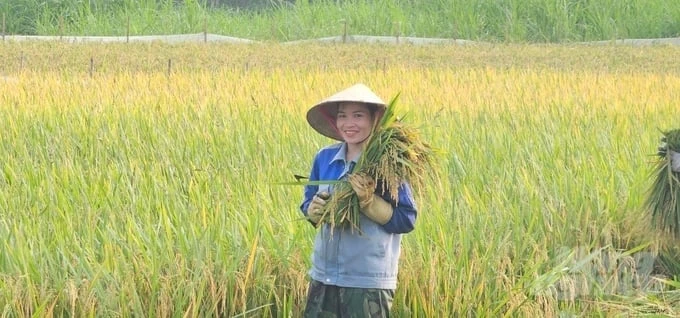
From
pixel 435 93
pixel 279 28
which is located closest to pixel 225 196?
pixel 435 93

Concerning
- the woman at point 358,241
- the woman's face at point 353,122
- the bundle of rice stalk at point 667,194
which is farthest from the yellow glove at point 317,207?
the bundle of rice stalk at point 667,194

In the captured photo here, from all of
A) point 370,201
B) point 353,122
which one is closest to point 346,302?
point 370,201

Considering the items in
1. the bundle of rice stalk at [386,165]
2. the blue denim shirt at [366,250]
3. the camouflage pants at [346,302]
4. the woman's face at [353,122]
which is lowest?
the camouflage pants at [346,302]

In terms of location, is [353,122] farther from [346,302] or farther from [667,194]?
[667,194]

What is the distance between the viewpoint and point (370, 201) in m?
2.42

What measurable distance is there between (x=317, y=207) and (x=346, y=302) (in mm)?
212

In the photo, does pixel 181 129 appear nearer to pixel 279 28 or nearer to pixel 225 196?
pixel 225 196

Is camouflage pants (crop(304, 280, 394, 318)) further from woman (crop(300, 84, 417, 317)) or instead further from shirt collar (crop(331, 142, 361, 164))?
shirt collar (crop(331, 142, 361, 164))

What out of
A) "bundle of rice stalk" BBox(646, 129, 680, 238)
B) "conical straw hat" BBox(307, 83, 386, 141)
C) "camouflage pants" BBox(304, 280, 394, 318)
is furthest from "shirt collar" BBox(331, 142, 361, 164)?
"bundle of rice stalk" BBox(646, 129, 680, 238)

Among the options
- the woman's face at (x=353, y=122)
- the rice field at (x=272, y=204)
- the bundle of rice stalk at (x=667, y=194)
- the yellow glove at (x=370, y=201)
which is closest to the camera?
the yellow glove at (x=370, y=201)

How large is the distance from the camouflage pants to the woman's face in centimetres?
32

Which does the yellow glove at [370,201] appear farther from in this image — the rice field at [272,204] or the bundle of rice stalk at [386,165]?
the rice field at [272,204]

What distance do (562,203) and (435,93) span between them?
11.2 ft

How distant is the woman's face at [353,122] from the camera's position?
252 cm
